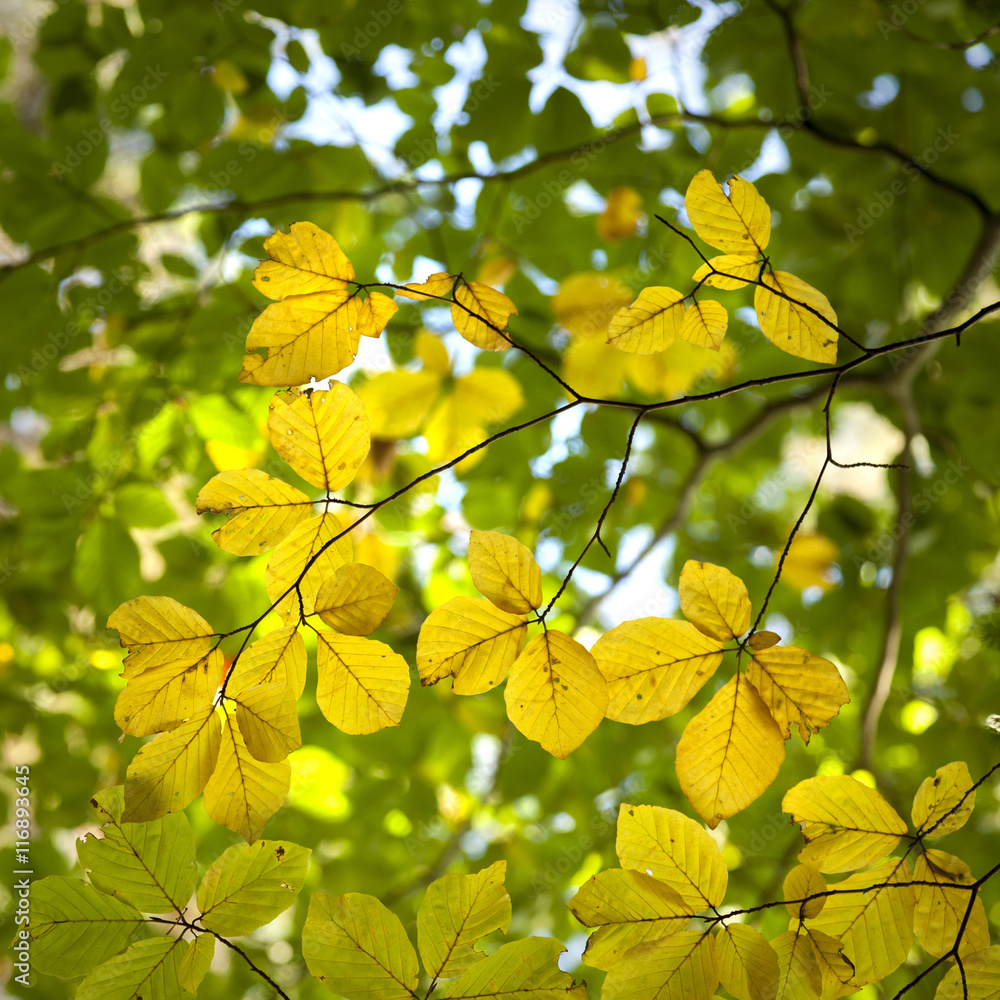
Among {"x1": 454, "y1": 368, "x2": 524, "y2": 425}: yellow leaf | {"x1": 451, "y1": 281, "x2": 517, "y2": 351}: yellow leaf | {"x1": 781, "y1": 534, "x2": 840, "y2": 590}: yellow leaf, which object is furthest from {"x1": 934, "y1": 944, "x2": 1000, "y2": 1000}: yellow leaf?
{"x1": 781, "y1": 534, "x2": 840, "y2": 590}: yellow leaf

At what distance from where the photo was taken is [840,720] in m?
1.55

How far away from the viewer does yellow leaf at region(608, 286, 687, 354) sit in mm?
447

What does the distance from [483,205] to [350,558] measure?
36.8 inches

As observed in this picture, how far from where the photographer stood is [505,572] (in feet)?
1.43

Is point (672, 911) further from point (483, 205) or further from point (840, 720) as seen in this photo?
point (840, 720)

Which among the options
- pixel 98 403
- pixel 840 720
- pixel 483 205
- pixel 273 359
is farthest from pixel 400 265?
pixel 840 720

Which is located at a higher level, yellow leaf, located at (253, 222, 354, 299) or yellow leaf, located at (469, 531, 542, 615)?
yellow leaf, located at (253, 222, 354, 299)

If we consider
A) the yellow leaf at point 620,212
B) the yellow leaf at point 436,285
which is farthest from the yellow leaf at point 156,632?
the yellow leaf at point 620,212

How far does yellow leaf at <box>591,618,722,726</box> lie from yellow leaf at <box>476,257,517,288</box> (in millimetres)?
896

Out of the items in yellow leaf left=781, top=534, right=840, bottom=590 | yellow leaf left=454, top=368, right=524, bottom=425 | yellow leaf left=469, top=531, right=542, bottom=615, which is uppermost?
yellow leaf left=469, top=531, right=542, bottom=615

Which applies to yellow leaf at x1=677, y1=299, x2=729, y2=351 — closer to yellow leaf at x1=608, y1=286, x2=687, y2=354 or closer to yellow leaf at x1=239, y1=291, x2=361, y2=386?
yellow leaf at x1=608, y1=286, x2=687, y2=354

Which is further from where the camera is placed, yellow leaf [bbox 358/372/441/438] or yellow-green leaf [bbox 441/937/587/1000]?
yellow leaf [bbox 358/372/441/438]

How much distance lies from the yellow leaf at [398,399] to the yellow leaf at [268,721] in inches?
27.9

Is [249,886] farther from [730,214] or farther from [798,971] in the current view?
[730,214]
